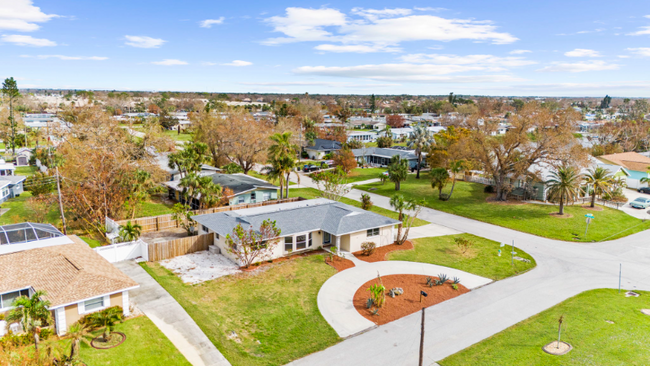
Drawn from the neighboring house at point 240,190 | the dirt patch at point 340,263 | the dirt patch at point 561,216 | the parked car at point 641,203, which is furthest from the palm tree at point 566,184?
→ the neighboring house at point 240,190

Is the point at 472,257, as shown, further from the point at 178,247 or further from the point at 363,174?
the point at 363,174

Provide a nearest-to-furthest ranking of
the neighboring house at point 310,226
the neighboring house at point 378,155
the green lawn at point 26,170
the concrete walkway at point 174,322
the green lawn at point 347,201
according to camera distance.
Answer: the concrete walkway at point 174,322 → the neighboring house at point 310,226 → the green lawn at point 347,201 → the green lawn at point 26,170 → the neighboring house at point 378,155

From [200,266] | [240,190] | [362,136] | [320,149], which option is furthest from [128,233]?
[362,136]

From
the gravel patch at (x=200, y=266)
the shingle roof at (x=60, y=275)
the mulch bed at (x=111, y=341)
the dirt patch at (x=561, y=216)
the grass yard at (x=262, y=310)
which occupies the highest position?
the shingle roof at (x=60, y=275)

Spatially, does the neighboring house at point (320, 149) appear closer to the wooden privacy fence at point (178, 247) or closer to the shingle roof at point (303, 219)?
the shingle roof at point (303, 219)

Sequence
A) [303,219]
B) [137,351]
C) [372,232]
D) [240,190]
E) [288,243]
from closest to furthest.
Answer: [137,351], [288,243], [303,219], [372,232], [240,190]
